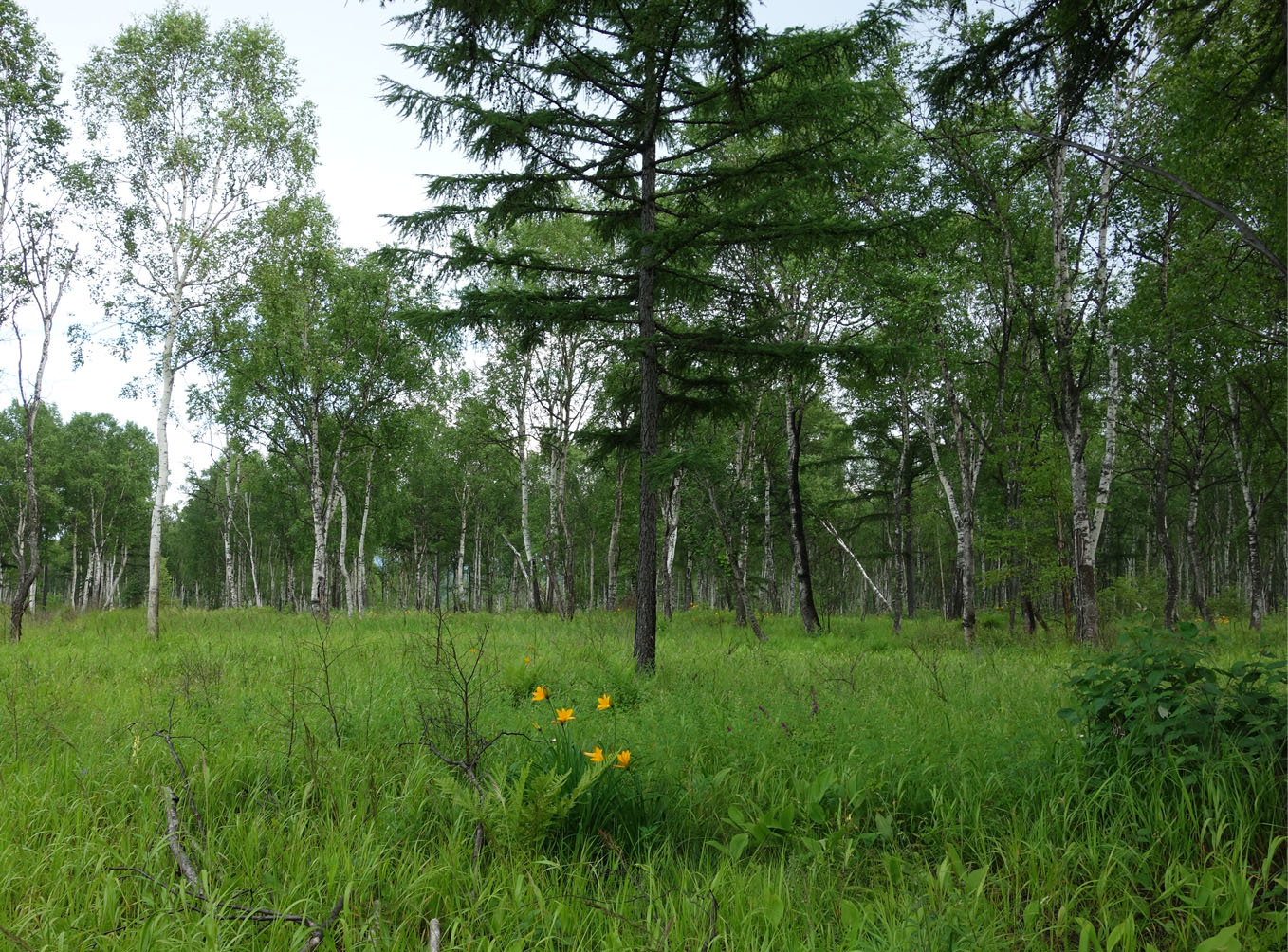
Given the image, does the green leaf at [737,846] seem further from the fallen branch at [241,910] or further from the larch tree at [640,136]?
the larch tree at [640,136]

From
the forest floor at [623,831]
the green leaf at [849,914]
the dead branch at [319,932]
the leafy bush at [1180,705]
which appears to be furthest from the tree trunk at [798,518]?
the dead branch at [319,932]

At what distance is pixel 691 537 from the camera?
19578mm

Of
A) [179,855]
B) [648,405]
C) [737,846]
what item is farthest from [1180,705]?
[648,405]

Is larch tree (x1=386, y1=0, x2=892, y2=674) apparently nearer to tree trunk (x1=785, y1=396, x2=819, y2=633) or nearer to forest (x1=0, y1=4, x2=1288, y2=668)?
forest (x1=0, y1=4, x2=1288, y2=668)

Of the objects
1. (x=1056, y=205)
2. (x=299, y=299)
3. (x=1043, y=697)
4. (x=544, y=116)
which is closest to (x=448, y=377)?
(x=299, y=299)

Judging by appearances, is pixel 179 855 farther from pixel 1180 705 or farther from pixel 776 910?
pixel 1180 705

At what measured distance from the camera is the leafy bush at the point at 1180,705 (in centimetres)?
295

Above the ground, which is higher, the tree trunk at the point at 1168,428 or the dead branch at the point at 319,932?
the tree trunk at the point at 1168,428

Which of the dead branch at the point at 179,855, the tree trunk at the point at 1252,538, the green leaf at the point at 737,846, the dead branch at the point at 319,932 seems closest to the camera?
the dead branch at the point at 319,932

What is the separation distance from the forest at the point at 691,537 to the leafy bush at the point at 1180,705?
21 millimetres

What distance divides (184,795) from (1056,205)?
45.8ft

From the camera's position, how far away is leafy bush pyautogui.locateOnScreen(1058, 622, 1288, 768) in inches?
116

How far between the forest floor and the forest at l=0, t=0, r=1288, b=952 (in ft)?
0.10

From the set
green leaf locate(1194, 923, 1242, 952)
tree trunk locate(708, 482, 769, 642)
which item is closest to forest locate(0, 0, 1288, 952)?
green leaf locate(1194, 923, 1242, 952)
